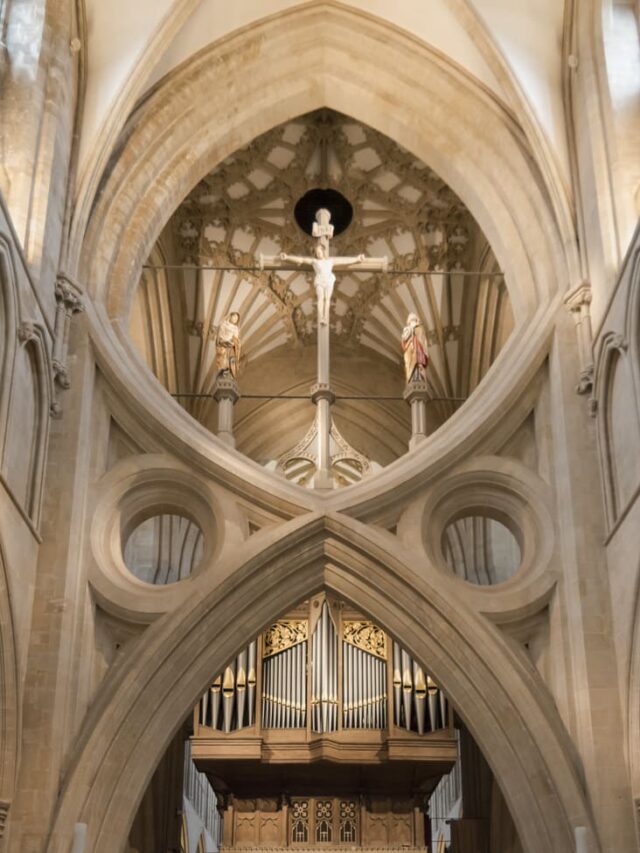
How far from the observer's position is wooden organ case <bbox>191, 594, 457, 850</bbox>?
1553 centimetres

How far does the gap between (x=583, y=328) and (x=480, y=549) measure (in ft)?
17.9

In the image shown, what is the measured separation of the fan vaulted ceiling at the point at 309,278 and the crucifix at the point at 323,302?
293 centimetres

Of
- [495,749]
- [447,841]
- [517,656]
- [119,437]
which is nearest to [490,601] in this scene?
[517,656]

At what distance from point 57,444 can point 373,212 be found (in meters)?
Result: 7.82

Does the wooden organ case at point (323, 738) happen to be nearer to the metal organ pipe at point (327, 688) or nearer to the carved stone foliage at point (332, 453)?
the metal organ pipe at point (327, 688)

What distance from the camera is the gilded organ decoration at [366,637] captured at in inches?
651

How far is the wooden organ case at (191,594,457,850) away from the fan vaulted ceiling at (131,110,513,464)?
396 cm

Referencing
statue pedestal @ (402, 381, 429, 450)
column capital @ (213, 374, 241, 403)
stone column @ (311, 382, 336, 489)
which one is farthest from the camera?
column capital @ (213, 374, 241, 403)

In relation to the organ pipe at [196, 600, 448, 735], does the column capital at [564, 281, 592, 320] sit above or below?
above

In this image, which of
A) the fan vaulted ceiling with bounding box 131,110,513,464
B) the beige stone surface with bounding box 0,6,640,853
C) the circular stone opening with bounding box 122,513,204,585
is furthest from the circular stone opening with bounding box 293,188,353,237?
the circular stone opening with bounding box 122,513,204,585

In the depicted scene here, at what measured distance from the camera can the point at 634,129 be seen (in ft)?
40.6

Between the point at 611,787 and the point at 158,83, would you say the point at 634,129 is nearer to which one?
the point at 158,83

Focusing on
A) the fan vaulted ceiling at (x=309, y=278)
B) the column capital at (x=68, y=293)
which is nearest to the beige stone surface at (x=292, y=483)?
the column capital at (x=68, y=293)

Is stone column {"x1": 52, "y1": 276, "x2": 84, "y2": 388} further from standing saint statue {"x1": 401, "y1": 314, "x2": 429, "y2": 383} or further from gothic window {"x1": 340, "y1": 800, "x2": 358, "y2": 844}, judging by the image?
gothic window {"x1": 340, "y1": 800, "x2": 358, "y2": 844}
